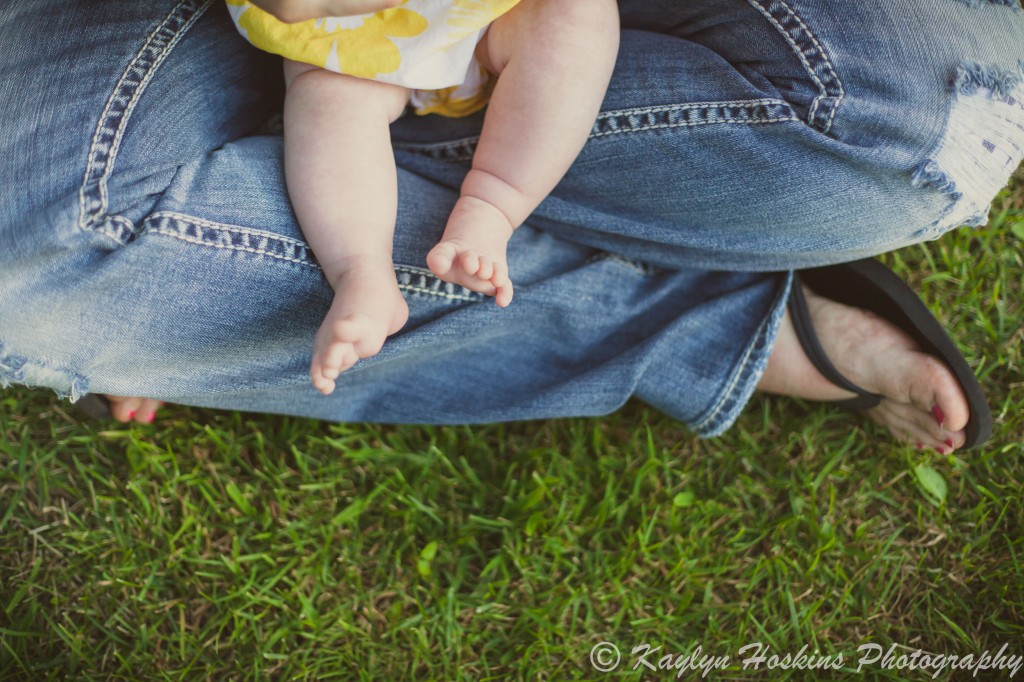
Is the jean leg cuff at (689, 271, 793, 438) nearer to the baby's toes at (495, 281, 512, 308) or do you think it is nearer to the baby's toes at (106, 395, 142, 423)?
the baby's toes at (495, 281, 512, 308)

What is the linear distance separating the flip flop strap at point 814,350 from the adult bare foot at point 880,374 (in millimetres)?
12

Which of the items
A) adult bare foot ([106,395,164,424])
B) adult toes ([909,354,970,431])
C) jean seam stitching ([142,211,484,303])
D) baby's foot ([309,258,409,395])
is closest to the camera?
baby's foot ([309,258,409,395])

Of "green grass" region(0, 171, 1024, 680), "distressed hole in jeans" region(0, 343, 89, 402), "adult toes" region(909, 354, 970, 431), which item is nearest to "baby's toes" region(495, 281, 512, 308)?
"green grass" region(0, 171, 1024, 680)

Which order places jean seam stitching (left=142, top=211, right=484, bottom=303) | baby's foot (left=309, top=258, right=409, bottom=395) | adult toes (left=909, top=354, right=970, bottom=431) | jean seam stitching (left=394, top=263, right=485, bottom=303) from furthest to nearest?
adult toes (left=909, top=354, right=970, bottom=431), jean seam stitching (left=394, top=263, right=485, bottom=303), jean seam stitching (left=142, top=211, right=484, bottom=303), baby's foot (left=309, top=258, right=409, bottom=395)

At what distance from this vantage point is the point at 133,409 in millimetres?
1293

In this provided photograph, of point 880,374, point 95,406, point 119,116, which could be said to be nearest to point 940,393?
point 880,374

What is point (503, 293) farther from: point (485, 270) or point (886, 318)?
point (886, 318)

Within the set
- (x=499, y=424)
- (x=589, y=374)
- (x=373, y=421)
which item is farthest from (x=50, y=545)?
(x=589, y=374)

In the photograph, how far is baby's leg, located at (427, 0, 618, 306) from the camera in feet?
3.15

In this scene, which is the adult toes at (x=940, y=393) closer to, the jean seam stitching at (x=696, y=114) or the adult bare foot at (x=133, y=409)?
the jean seam stitching at (x=696, y=114)

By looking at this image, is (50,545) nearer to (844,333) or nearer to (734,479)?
(734,479)

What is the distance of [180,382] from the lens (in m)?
1.06

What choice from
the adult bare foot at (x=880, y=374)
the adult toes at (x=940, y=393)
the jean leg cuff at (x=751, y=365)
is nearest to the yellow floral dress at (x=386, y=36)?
the jean leg cuff at (x=751, y=365)

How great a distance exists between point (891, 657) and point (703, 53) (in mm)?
948
